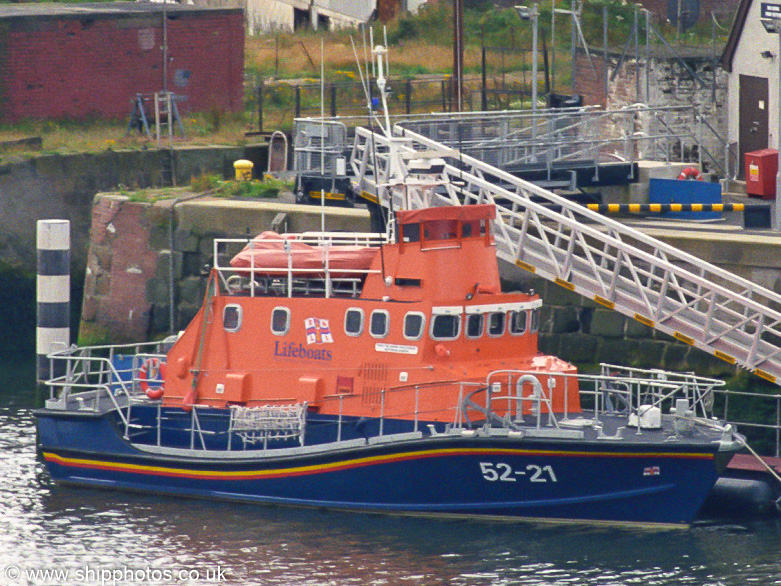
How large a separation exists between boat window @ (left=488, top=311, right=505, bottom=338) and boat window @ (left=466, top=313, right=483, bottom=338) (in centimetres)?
14

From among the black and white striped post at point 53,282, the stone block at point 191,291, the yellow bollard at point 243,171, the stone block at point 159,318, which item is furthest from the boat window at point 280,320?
the yellow bollard at point 243,171

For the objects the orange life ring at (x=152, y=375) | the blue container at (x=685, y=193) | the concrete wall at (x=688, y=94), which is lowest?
the orange life ring at (x=152, y=375)

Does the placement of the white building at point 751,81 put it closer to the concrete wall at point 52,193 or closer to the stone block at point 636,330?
the stone block at point 636,330

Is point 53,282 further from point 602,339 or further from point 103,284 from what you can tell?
point 602,339

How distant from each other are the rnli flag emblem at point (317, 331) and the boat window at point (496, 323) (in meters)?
1.95

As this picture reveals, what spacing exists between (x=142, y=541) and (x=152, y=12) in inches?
736

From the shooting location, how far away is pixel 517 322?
56.5 feet

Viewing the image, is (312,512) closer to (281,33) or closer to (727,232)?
(727,232)

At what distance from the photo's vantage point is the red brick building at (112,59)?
100ft

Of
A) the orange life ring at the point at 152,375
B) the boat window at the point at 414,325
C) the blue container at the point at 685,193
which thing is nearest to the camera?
the boat window at the point at 414,325

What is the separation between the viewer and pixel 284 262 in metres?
17.5

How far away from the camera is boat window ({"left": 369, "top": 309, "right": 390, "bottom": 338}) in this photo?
1680cm

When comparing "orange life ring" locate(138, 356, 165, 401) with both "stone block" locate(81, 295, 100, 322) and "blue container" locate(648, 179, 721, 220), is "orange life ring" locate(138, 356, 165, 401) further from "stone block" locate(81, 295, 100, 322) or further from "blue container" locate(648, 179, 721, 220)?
"blue container" locate(648, 179, 721, 220)

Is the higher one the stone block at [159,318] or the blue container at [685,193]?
the blue container at [685,193]
